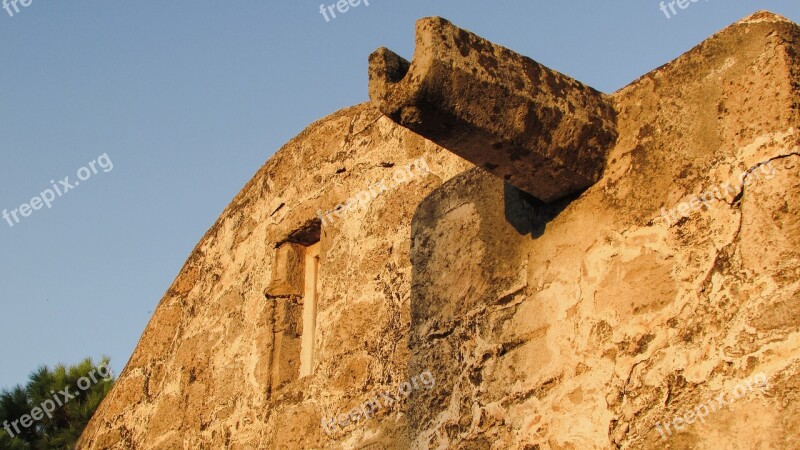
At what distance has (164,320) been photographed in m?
5.79

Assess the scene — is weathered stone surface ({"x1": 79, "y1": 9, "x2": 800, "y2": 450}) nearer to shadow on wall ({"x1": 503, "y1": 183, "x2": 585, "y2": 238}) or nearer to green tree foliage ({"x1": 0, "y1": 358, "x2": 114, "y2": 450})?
shadow on wall ({"x1": 503, "y1": 183, "x2": 585, "y2": 238})

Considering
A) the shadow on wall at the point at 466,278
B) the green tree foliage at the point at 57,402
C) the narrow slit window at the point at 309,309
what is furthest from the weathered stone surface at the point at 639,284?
the green tree foliage at the point at 57,402

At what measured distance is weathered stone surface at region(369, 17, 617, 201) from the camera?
2320mm

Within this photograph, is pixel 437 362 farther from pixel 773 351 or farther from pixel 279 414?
pixel 279 414

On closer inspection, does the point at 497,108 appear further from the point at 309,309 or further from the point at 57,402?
the point at 57,402

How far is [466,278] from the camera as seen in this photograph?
9.42 feet

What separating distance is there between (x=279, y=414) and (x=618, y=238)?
A: 96.3 inches

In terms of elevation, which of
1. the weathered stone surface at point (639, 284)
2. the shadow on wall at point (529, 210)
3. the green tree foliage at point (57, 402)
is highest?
the green tree foliage at point (57, 402)

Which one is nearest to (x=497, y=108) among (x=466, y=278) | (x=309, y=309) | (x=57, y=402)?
(x=466, y=278)

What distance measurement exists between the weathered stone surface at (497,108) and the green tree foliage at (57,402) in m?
7.08

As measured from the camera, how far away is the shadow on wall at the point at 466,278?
2.71 meters

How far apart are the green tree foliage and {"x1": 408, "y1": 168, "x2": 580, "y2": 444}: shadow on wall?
649cm

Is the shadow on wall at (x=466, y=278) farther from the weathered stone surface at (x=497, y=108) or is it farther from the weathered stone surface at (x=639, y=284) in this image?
the weathered stone surface at (x=497, y=108)

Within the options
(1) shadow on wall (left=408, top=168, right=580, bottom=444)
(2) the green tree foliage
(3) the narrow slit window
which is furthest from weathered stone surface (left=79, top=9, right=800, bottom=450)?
(2) the green tree foliage
